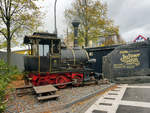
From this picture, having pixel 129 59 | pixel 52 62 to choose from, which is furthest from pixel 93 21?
pixel 52 62

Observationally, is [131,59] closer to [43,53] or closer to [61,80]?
[61,80]

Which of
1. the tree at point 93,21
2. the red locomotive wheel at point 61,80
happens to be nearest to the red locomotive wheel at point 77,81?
the red locomotive wheel at point 61,80

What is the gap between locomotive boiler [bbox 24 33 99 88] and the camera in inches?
263

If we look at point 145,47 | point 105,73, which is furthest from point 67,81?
point 145,47

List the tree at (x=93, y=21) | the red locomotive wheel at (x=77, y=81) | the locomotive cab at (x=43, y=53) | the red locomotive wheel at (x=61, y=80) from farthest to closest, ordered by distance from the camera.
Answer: the tree at (x=93, y=21)
the red locomotive wheel at (x=77, y=81)
the red locomotive wheel at (x=61, y=80)
the locomotive cab at (x=43, y=53)

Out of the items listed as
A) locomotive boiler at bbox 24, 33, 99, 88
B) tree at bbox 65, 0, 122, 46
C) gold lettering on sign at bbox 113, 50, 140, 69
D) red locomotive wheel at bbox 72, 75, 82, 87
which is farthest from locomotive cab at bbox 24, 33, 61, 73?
tree at bbox 65, 0, 122, 46

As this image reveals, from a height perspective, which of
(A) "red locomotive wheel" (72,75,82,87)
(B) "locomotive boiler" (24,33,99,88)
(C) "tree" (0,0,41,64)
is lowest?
(A) "red locomotive wheel" (72,75,82,87)

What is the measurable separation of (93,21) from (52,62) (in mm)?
12453

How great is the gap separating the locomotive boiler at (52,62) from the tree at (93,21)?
10.1m

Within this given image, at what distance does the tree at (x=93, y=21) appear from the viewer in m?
17.3

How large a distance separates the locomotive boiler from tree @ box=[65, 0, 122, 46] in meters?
10.1

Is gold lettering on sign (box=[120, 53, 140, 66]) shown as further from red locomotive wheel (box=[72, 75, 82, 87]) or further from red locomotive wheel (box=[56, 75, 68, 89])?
red locomotive wheel (box=[56, 75, 68, 89])

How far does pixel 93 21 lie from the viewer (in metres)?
17.4

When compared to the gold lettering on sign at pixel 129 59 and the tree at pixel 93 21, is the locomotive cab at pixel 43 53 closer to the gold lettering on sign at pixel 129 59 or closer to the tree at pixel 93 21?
the gold lettering on sign at pixel 129 59
